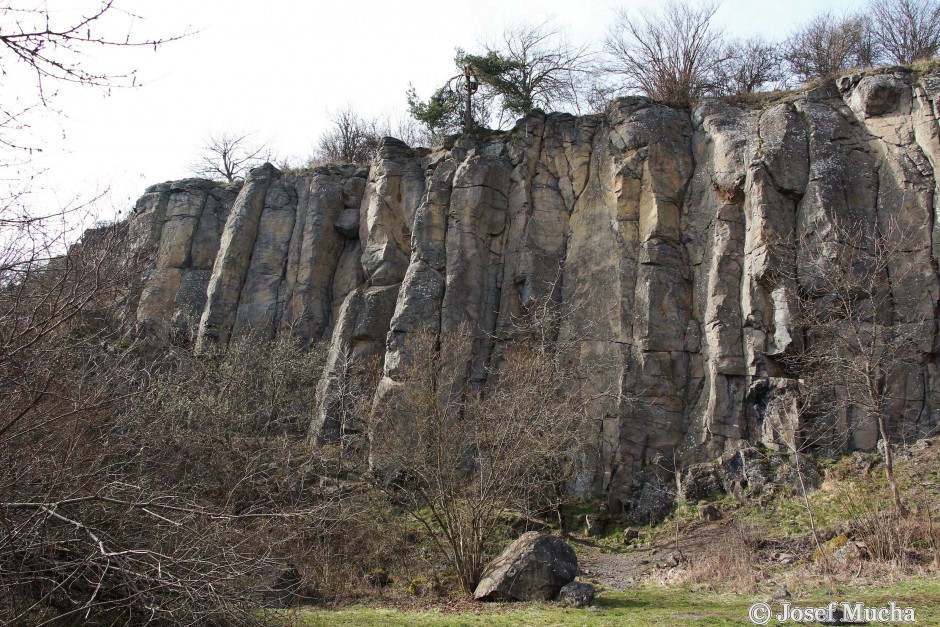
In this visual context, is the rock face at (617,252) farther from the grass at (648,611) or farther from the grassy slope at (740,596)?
the grass at (648,611)

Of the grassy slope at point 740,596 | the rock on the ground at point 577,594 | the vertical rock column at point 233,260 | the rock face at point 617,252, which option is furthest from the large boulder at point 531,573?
the vertical rock column at point 233,260

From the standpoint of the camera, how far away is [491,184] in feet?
84.4

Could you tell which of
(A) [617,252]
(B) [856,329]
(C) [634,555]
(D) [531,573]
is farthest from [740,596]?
(A) [617,252]

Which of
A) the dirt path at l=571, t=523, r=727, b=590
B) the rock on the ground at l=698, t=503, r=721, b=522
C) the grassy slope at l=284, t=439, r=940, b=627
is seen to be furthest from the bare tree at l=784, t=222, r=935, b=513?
the dirt path at l=571, t=523, r=727, b=590

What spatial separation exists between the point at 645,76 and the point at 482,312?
11.8 metres

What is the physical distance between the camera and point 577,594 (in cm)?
1248

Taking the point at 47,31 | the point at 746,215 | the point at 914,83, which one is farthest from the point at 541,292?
the point at 47,31

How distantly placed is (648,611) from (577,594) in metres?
1.56

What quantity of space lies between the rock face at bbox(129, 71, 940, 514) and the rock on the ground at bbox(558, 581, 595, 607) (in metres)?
6.99

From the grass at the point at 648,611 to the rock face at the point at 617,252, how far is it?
23.6 feet

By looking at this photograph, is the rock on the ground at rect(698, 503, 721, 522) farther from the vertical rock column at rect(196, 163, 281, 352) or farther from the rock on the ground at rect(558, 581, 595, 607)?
the vertical rock column at rect(196, 163, 281, 352)

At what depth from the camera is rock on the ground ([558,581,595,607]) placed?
12320mm

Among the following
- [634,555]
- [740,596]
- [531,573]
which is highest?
[531,573]

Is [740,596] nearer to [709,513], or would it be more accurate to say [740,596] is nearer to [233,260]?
[709,513]
